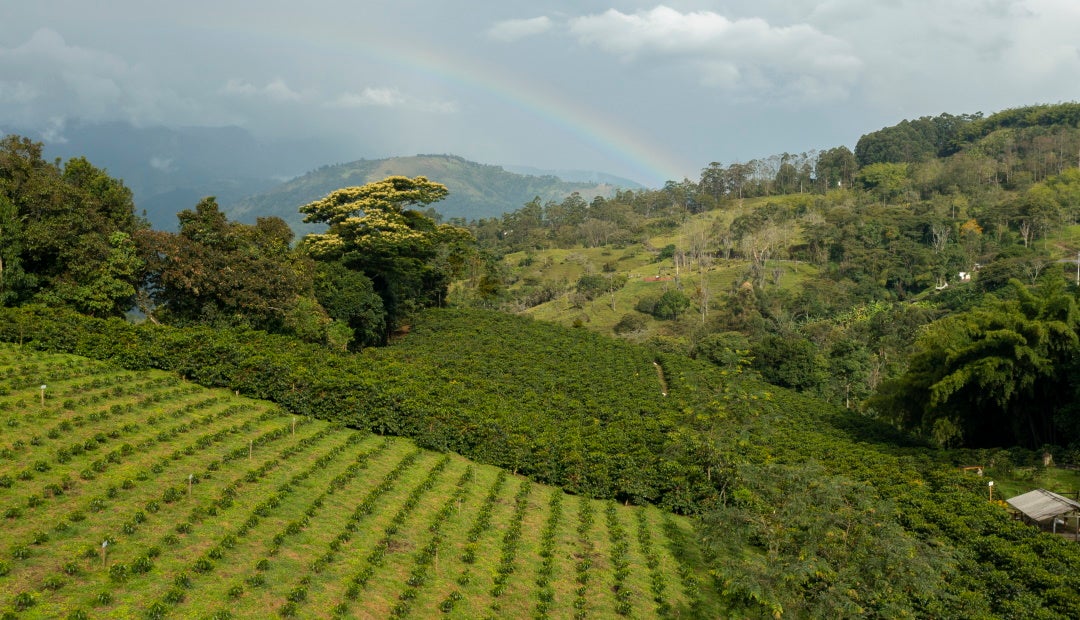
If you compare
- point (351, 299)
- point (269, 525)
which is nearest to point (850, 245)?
point (351, 299)

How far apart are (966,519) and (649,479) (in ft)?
30.1

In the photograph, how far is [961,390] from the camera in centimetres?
3080

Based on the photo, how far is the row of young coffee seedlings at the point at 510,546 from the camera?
15221 mm

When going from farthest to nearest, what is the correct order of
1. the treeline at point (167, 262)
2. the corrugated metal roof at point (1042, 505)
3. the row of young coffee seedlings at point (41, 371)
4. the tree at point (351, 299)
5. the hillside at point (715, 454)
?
the tree at point (351, 299), the treeline at point (167, 262), the row of young coffee seedlings at point (41, 371), the corrugated metal roof at point (1042, 505), the hillside at point (715, 454)

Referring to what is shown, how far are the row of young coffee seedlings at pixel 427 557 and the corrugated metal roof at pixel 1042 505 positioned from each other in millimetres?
16134

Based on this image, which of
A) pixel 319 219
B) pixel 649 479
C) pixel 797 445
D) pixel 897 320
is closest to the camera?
pixel 649 479

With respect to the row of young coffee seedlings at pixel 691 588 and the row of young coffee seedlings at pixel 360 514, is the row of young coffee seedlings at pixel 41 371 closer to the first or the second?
the row of young coffee seedlings at pixel 360 514

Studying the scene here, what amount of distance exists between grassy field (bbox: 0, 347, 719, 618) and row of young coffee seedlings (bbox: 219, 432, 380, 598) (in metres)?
0.06

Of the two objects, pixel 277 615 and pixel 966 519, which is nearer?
pixel 277 615

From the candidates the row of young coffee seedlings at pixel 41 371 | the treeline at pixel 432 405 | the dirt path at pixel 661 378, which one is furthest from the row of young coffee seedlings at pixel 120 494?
the dirt path at pixel 661 378

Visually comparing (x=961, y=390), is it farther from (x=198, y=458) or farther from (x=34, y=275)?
(x=34, y=275)

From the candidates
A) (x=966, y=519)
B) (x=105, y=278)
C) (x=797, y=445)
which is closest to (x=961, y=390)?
(x=797, y=445)

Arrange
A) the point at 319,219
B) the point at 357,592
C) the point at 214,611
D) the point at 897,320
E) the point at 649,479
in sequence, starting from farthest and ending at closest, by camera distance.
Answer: the point at 897,320 → the point at 319,219 → the point at 649,479 → the point at 357,592 → the point at 214,611

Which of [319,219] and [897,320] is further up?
[319,219]
